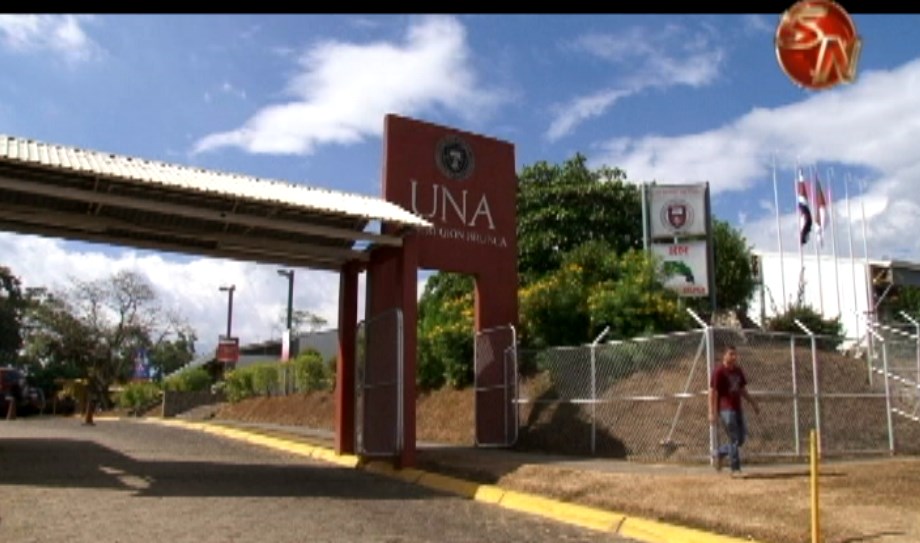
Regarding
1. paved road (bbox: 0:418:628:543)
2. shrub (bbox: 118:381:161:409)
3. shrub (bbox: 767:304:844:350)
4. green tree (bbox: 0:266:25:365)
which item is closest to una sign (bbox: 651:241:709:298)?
shrub (bbox: 767:304:844:350)

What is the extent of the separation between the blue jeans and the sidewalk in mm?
346

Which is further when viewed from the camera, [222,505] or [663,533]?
[222,505]

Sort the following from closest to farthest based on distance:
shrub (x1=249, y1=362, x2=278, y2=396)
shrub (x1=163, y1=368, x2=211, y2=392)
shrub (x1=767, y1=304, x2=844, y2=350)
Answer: shrub (x1=767, y1=304, x2=844, y2=350) → shrub (x1=249, y1=362, x2=278, y2=396) → shrub (x1=163, y1=368, x2=211, y2=392)

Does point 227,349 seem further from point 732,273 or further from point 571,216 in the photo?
point 732,273

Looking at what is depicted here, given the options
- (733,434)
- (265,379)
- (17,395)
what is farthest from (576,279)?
(17,395)

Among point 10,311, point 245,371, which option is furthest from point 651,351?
point 10,311

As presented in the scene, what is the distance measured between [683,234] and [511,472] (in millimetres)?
11754

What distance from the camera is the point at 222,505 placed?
1055cm

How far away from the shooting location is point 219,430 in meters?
26.8

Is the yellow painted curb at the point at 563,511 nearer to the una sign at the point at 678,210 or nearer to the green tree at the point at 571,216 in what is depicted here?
the una sign at the point at 678,210

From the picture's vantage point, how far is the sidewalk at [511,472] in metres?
9.55

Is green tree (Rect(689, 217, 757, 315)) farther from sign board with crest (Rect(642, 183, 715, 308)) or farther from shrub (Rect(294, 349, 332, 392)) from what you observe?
shrub (Rect(294, 349, 332, 392))

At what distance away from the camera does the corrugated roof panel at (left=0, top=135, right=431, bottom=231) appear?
12.9 metres

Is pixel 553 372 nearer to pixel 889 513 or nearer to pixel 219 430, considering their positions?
pixel 889 513
